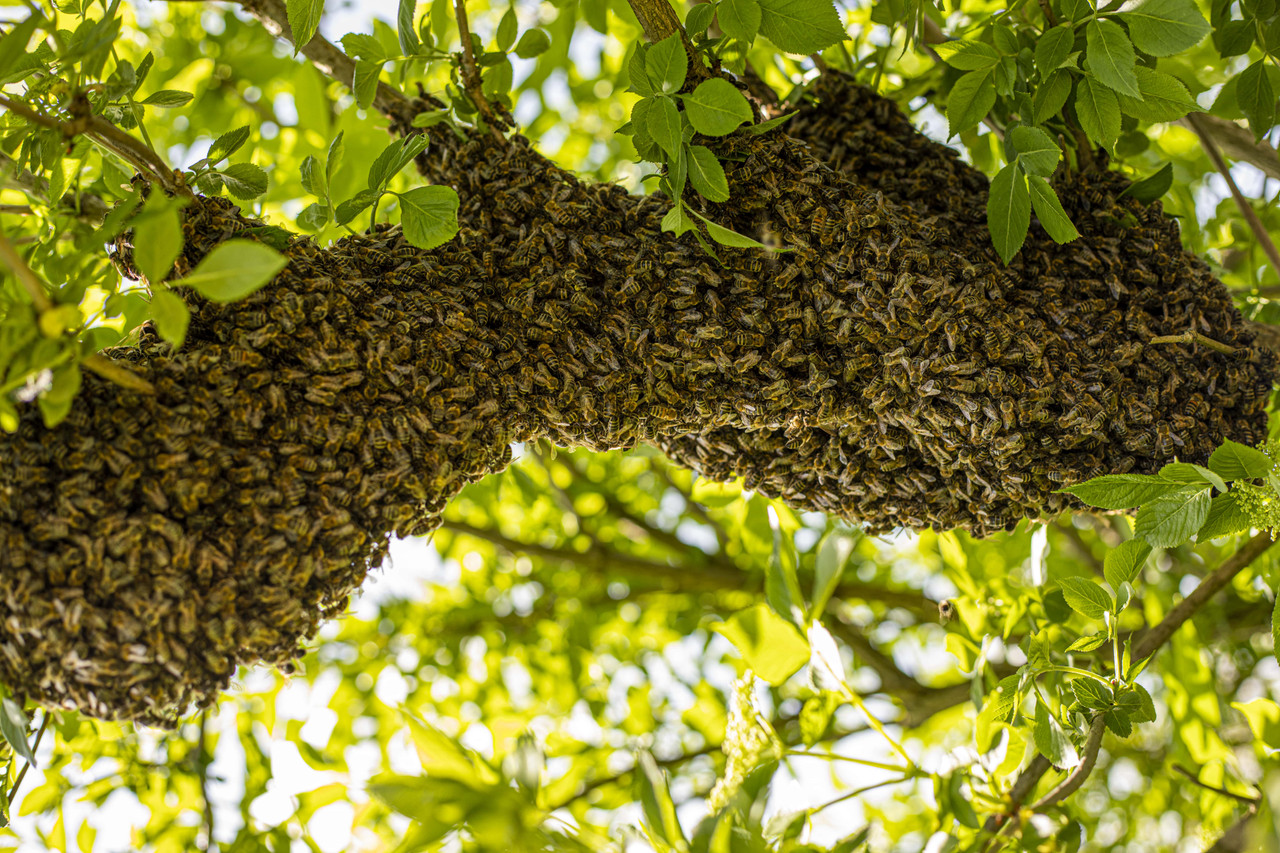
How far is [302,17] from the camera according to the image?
1.18 m

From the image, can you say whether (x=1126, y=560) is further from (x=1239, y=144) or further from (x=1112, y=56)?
(x=1239, y=144)

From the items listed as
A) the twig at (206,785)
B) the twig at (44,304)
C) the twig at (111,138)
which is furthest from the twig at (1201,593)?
the twig at (206,785)

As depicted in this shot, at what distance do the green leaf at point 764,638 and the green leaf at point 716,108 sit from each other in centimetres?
94

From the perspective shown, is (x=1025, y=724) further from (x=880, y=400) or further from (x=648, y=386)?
(x=648, y=386)

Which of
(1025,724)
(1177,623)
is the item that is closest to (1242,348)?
(1177,623)

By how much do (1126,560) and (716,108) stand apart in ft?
3.03

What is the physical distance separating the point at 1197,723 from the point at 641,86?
2.05 meters

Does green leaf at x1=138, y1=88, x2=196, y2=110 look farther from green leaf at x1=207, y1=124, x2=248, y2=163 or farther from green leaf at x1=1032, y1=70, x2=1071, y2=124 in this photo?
green leaf at x1=1032, y1=70, x2=1071, y2=124

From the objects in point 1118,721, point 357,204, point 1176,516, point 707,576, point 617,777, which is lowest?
point 617,777

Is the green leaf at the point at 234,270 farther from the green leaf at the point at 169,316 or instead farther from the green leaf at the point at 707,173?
the green leaf at the point at 707,173

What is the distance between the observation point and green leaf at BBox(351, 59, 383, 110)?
1304 mm

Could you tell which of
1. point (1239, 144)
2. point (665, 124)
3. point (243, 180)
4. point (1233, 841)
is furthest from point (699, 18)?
point (1233, 841)

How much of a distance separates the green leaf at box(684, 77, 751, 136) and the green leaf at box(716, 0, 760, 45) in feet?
0.25

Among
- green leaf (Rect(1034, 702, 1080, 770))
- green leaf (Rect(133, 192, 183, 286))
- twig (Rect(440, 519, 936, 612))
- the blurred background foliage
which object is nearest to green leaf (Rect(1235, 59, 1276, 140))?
the blurred background foliage
